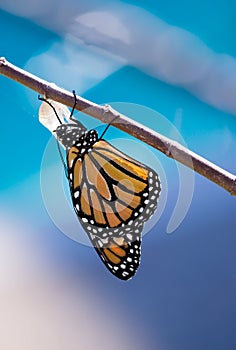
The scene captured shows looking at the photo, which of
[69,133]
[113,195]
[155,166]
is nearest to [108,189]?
[113,195]

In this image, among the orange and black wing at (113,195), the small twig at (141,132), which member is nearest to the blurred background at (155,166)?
the orange and black wing at (113,195)

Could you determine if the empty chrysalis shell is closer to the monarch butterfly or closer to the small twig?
the monarch butterfly

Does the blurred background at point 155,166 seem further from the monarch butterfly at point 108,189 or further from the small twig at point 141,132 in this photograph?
the small twig at point 141,132

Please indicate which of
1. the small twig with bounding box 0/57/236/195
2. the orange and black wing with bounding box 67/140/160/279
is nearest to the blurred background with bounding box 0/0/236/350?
the orange and black wing with bounding box 67/140/160/279

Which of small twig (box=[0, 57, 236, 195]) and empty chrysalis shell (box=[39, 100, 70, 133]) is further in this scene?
empty chrysalis shell (box=[39, 100, 70, 133])

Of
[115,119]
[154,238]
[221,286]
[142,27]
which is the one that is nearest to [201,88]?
[142,27]

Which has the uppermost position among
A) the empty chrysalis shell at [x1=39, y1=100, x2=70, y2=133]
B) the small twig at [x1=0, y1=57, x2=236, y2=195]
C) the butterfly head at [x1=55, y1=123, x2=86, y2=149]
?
the empty chrysalis shell at [x1=39, y1=100, x2=70, y2=133]
